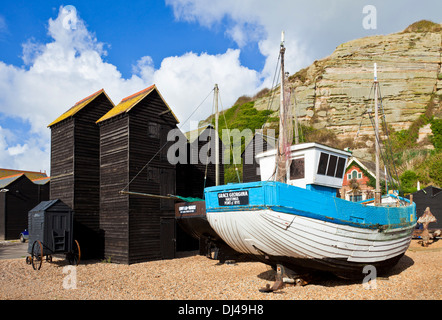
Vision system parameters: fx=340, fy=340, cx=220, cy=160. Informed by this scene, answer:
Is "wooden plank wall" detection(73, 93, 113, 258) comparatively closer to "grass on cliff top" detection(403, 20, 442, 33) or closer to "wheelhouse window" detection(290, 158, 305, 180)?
"wheelhouse window" detection(290, 158, 305, 180)

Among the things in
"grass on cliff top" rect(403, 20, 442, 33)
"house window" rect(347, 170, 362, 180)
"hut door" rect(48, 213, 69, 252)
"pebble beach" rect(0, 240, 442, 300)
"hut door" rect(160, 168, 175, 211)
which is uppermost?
"grass on cliff top" rect(403, 20, 442, 33)

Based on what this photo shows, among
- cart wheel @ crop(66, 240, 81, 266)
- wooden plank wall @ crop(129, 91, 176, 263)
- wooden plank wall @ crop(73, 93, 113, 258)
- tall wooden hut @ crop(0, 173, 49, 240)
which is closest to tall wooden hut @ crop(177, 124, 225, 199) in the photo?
wooden plank wall @ crop(129, 91, 176, 263)

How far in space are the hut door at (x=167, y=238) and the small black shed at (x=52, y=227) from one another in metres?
5.11

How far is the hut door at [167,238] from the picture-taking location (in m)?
20.6

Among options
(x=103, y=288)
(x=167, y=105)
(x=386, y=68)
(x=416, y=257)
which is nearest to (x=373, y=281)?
(x=416, y=257)

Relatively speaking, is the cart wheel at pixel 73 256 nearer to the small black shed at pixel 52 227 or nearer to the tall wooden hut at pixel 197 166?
the small black shed at pixel 52 227

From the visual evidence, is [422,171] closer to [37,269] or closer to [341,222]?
[341,222]

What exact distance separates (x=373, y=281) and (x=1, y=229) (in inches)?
1438

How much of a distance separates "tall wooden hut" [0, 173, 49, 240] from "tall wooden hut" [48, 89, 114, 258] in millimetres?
16087

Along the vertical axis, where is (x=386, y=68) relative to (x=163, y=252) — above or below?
above

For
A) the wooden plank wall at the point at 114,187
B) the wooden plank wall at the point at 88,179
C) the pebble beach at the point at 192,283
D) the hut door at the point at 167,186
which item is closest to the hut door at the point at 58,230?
the pebble beach at the point at 192,283

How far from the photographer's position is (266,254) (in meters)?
11.3

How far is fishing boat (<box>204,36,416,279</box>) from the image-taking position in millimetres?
10453

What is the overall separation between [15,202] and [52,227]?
21.4m
